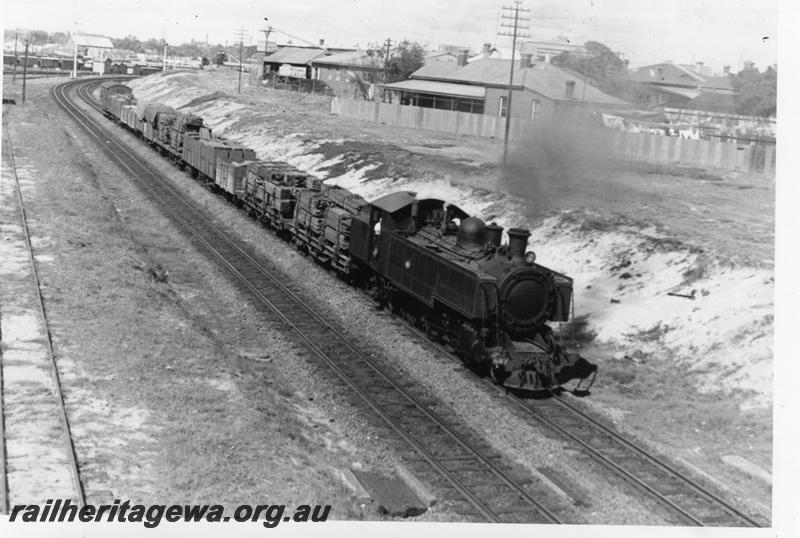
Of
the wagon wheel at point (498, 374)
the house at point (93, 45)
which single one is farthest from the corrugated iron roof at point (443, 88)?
the house at point (93, 45)

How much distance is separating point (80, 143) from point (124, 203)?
18633 millimetres

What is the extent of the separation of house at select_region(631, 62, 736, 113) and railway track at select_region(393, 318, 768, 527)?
15.5 metres

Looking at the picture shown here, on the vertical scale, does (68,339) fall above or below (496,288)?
below

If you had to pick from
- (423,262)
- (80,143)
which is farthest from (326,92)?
(423,262)

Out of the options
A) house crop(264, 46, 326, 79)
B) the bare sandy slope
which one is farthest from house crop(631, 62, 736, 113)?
house crop(264, 46, 326, 79)

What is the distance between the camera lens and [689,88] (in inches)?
1471

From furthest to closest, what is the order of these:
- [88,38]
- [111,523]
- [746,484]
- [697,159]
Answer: [88,38] < [697,159] < [746,484] < [111,523]

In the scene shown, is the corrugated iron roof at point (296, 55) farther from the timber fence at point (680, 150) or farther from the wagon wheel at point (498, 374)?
the wagon wheel at point (498, 374)

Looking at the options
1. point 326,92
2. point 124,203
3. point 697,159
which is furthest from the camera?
point 326,92

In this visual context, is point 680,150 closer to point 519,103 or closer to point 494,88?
point 519,103

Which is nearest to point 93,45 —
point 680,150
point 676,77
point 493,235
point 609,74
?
point 680,150

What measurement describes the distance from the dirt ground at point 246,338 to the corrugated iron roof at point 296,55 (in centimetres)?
6616

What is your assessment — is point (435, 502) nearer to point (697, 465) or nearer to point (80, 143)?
point (697, 465)

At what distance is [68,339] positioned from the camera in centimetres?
1850
